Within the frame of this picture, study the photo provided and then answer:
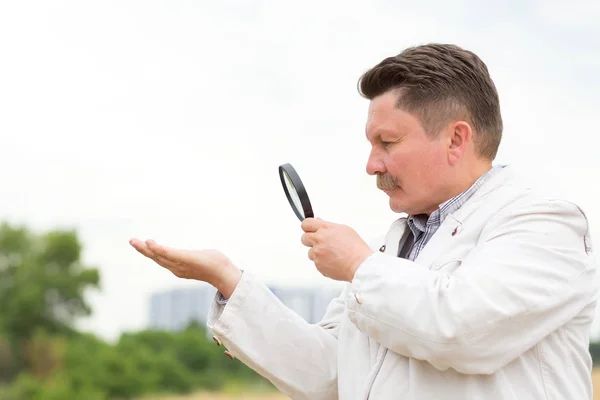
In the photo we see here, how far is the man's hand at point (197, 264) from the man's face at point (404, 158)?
0.69 m

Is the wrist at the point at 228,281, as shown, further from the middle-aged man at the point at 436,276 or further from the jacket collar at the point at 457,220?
the jacket collar at the point at 457,220

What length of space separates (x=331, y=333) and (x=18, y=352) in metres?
25.7

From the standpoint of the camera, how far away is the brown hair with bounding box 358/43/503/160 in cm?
324

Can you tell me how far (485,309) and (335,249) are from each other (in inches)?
22.6

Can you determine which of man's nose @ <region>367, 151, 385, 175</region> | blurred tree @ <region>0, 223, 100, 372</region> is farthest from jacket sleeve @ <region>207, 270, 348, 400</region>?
blurred tree @ <region>0, 223, 100, 372</region>

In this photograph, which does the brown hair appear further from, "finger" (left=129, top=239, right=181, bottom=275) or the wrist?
"finger" (left=129, top=239, right=181, bottom=275)

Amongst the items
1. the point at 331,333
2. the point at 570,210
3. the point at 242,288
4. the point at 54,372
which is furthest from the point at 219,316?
the point at 54,372

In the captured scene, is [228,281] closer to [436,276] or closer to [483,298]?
[436,276]

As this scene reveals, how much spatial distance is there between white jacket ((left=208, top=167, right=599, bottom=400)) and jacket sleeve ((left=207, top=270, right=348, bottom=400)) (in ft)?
0.82

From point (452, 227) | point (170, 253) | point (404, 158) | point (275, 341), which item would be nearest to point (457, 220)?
point (452, 227)

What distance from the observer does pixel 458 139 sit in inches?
128

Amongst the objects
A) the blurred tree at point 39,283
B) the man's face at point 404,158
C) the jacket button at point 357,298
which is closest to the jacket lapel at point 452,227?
the man's face at point 404,158

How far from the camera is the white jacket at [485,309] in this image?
9.05 ft

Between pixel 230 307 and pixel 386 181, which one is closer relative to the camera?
pixel 386 181
